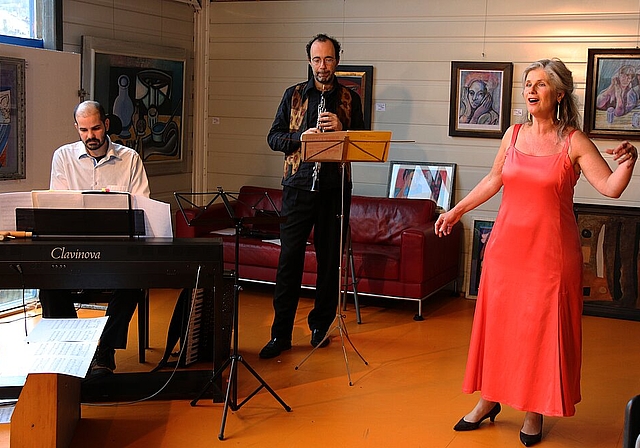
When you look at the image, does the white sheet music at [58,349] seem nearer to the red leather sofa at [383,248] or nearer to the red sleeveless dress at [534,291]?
the red sleeveless dress at [534,291]

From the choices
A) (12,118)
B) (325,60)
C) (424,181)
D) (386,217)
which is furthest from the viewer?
(424,181)

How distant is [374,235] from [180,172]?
7.05ft

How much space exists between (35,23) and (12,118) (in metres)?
0.88

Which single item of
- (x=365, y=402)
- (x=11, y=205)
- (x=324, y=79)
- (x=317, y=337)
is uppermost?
(x=324, y=79)

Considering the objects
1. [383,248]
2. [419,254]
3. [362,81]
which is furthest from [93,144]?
[362,81]

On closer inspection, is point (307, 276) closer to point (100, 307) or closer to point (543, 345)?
point (100, 307)

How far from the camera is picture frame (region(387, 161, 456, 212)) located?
7316 mm

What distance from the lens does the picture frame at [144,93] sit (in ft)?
22.6

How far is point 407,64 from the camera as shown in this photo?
7441mm

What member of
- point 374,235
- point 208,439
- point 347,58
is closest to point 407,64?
point 347,58

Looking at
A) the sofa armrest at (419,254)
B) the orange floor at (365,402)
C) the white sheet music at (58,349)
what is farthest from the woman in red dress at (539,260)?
the sofa armrest at (419,254)

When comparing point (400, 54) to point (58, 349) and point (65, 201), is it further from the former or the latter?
point (58, 349)

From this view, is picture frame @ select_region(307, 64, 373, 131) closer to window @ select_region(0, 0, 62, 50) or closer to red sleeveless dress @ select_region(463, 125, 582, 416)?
window @ select_region(0, 0, 62, 50)

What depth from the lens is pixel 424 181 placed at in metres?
7.39
